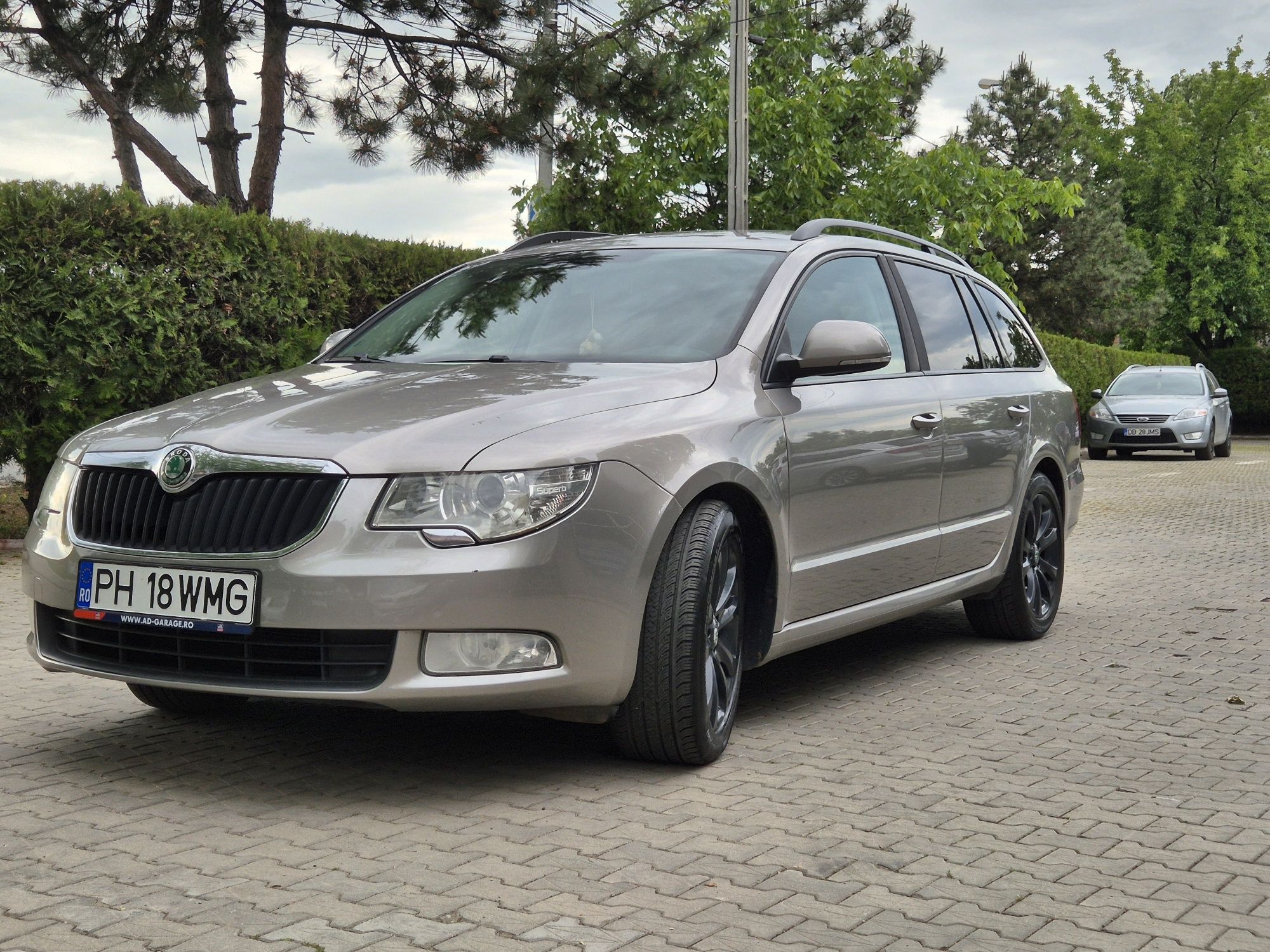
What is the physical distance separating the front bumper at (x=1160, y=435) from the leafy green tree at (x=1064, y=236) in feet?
84.3

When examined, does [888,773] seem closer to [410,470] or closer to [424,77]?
[410,470]

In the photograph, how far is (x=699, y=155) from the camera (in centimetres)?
2162

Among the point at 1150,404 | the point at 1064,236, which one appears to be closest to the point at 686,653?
the point at 1150,404

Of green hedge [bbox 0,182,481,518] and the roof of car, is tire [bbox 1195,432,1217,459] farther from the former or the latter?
the roof of car

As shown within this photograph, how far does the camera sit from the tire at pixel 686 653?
444 cm

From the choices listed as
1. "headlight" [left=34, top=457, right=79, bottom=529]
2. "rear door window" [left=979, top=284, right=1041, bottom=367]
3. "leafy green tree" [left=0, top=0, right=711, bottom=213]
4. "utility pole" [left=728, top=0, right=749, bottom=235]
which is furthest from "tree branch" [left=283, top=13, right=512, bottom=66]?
"headlight" [left=34, top=457, right=79, bottom=529]

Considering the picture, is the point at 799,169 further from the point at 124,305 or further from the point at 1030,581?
the point at 1030,581

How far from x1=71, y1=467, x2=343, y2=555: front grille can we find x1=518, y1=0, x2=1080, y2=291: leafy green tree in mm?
16064

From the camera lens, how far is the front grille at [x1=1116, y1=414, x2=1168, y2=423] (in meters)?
25.7

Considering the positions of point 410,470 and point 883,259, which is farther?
point 883,259

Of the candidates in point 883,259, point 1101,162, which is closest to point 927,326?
point 883,259

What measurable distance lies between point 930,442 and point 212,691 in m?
3.00

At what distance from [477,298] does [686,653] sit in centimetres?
192

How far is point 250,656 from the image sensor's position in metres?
4.17
